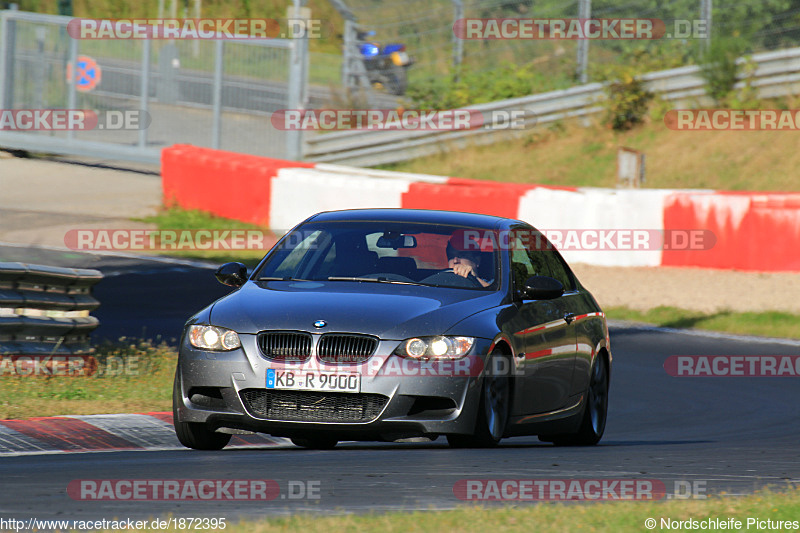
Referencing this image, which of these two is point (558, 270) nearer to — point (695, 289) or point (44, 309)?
point (44, 309)

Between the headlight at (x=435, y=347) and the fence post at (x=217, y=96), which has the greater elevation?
the fence post at (x=217, y=96)

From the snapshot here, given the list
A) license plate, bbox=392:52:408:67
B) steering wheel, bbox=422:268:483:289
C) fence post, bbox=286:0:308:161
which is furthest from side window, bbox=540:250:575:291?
license plate, bbox=392:52:408:67

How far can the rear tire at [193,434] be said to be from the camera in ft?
24.9

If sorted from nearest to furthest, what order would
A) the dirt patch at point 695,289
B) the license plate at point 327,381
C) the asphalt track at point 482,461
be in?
the asphalt track at point 482,461
the license plate at point 327,381
the dirt patch at point 695,289

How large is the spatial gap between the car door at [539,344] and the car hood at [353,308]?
32 centimetres

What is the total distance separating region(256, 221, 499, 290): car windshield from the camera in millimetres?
8195

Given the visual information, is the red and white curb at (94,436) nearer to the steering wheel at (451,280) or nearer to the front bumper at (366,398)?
the front bumper at (366,398)

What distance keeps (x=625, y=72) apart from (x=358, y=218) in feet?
63.3

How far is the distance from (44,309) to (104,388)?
0.72m

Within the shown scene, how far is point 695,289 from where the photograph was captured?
55.9 feet

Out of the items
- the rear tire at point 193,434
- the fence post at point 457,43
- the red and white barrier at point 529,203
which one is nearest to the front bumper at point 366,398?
the rear tire at point 193,434

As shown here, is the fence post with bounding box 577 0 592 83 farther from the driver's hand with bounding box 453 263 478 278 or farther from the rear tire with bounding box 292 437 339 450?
the rear tire with bounding box 292 437 339 450

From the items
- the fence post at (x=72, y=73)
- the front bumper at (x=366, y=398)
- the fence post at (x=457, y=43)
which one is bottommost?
Answer: the front bumper at (x=366, y=398)

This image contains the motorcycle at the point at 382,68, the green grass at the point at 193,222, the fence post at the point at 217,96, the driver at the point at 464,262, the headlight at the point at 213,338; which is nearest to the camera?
the headlight at the point at 213,338
